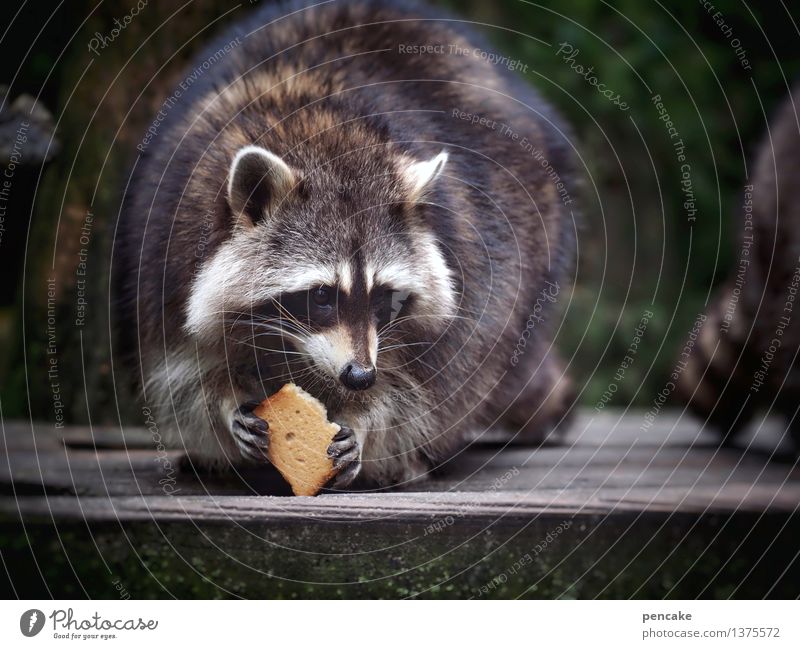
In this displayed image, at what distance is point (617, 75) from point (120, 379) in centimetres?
269

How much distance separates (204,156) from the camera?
2373mm

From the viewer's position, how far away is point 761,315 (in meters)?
3.34

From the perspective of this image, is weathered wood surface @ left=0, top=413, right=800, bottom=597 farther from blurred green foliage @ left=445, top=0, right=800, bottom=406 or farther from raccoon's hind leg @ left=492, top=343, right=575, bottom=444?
blurred green foliage @ left=445, top=0, right=800, bottom=406

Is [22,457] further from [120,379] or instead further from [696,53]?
[696,53]
